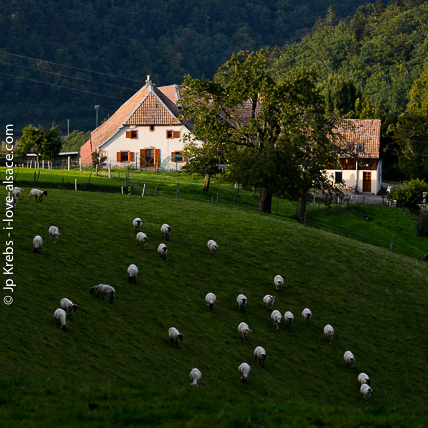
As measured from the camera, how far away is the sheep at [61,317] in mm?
20808

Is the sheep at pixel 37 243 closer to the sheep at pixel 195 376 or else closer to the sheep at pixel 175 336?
the sheep at pixel 175 336

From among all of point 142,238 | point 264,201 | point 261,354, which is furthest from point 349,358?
point 264,201

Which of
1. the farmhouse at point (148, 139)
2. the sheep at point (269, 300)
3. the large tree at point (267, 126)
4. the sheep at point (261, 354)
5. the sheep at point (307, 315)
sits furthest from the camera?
the farmhouse at point (148, 139)

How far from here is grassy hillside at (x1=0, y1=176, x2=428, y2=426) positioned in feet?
48.8

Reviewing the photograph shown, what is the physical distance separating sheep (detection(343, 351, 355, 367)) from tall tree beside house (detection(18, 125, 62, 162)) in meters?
65.3

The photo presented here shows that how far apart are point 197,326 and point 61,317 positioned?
6269 mm

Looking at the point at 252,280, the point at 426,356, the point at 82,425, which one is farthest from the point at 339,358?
the point at 82,425

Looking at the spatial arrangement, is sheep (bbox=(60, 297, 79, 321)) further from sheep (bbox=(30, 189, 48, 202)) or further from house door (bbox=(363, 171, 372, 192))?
house door (bbox=(363, 171, 372, 192))

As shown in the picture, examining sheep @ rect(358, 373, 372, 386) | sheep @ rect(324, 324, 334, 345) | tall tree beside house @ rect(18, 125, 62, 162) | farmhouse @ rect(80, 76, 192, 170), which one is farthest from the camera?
farmhouse @ rect(80, 76, 192, 170)

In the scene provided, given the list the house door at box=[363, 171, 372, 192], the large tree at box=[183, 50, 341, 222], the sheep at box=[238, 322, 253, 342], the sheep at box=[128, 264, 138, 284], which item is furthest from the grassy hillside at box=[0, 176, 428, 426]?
the house door at box=[363, 171, 372, 192]

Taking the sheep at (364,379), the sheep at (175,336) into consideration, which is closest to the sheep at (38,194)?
the sheep at (175,336)

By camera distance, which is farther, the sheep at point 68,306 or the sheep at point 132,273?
the sheep at point 132,273

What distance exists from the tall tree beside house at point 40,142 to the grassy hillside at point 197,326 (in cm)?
4037

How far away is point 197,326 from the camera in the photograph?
2495 cm
